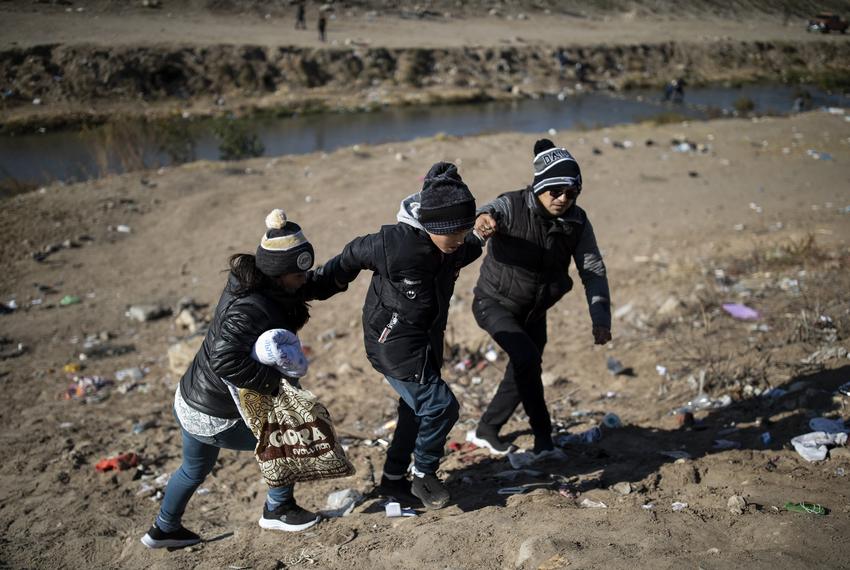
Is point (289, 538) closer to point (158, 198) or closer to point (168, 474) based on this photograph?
point (168, 474)

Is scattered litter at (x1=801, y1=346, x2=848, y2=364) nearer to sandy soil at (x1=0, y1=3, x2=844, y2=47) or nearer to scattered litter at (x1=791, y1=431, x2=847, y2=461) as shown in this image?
scattered litter at (x1=791, y1=431, x2=847, y2=461)

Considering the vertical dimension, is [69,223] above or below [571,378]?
below

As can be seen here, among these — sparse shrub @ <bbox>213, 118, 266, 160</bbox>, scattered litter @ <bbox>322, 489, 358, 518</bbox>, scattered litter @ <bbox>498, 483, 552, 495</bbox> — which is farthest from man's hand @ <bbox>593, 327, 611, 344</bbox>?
sparse shrub @ <bbox>213, 118, 266, 160</bbox>

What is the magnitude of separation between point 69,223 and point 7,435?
5.15 meters

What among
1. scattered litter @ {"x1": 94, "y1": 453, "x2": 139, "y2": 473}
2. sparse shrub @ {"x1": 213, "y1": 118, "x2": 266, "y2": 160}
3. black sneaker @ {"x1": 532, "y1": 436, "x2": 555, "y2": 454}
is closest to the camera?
black sneaker @ {"x1": 532, "y1": 436, "x2": 555, "y2": 454}

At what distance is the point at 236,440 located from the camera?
2.93 metres

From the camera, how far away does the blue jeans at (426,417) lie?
2980 millimetres

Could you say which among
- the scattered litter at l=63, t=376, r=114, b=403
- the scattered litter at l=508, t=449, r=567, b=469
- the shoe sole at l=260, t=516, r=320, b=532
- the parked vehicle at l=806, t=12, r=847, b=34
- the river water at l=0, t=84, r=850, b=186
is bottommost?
the river water at l=0, t=84, r=850, b=186

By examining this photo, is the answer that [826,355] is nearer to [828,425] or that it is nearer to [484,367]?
[828,425]

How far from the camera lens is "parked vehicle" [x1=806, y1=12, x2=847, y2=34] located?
34.3 m

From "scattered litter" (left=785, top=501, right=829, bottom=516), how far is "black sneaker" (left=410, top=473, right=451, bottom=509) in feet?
4.59

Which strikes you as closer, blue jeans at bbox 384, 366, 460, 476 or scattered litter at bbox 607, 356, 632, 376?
blue jeans at bbox 384, 366, 460, 476

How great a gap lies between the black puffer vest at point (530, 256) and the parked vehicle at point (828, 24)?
3771 cm

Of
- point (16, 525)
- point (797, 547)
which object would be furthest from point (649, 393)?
point (16, 525)
